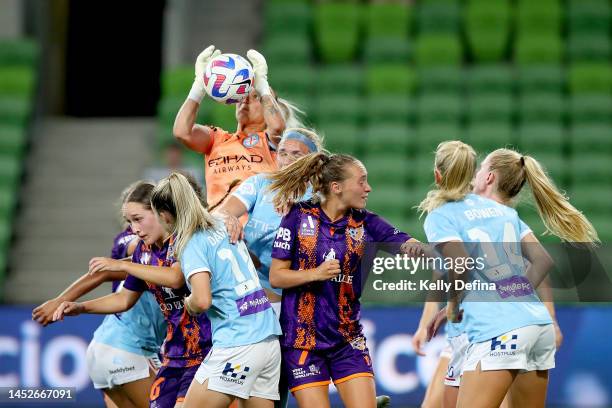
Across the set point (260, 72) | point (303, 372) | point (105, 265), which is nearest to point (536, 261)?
point (303, 372)

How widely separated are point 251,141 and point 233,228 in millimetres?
1220

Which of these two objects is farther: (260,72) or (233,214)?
(260,72)

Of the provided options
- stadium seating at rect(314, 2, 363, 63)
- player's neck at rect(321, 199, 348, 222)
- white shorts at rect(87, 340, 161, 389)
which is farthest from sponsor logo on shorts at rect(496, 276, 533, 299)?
stadium seating at rect(314, 2, 363, 63)

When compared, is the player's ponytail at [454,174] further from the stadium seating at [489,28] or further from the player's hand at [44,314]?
the stadium seating at [489,28]

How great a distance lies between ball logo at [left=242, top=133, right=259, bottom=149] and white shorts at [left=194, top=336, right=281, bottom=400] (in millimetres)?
1595

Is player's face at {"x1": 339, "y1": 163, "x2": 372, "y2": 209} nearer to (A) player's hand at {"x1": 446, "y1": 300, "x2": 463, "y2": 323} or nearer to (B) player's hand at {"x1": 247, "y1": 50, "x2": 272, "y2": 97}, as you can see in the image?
(A) player's hand at {"x1": 446, "y1": 300, "x2": 463, "y2": 323}

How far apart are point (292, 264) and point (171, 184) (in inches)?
28.9

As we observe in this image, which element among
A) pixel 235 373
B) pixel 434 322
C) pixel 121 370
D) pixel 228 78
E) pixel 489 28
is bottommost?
pixel 121 370

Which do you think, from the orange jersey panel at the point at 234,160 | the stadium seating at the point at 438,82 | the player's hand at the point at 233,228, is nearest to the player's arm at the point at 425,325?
the orange jersey panel at the point at 234,160

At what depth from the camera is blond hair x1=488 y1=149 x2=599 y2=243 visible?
216 inches

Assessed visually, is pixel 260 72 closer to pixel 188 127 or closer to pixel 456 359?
pixel 188 127

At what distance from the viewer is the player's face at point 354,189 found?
5.30 m

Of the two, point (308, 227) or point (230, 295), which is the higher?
point (308, 227)

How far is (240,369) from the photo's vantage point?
196 inches
